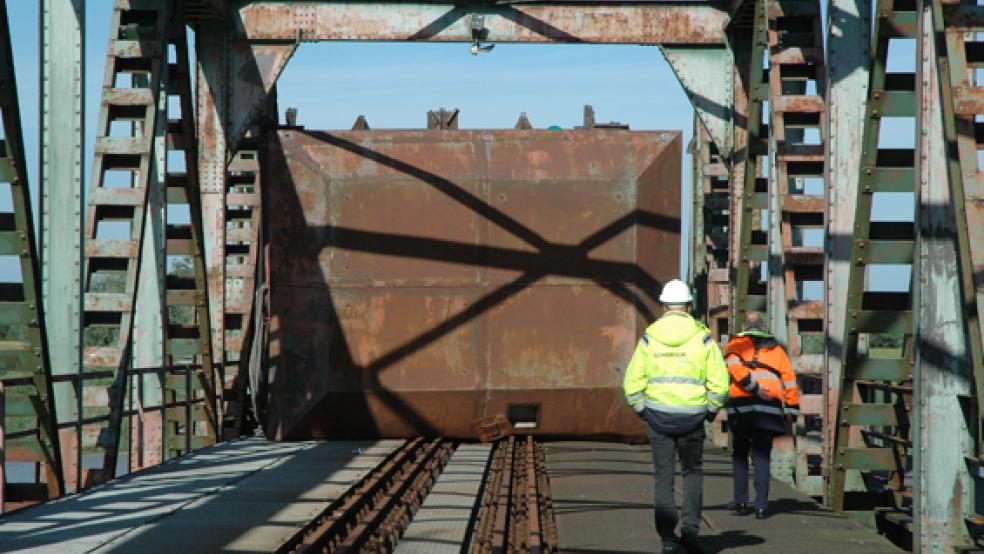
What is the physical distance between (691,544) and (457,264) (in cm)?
908

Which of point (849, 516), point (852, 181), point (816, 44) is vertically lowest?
point (849, 516)

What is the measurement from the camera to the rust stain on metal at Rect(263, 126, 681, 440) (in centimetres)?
1816

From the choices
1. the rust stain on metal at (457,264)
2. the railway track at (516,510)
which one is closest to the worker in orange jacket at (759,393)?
the railway track at (516,510)

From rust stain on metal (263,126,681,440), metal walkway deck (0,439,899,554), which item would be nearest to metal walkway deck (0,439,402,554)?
metal walkway deck (0,439,899,554)

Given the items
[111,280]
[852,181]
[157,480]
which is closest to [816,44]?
[852,181]

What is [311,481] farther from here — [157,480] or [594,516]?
[594,516]

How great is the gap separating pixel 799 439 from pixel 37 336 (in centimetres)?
741

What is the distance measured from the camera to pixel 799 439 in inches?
582

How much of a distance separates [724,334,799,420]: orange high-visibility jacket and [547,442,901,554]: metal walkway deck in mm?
896

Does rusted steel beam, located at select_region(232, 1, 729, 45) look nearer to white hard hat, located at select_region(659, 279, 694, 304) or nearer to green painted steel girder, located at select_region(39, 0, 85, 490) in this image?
green painted steel girder, located at select_region(39, 0, 85, 490)

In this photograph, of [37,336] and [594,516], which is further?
[37,336]

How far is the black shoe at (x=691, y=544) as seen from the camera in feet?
31.0

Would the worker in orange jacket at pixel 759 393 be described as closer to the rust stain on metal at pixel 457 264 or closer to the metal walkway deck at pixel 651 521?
the metal walkway deck at pixel 651 521

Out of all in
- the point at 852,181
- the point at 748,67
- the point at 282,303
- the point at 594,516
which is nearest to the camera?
the point at 594,516
